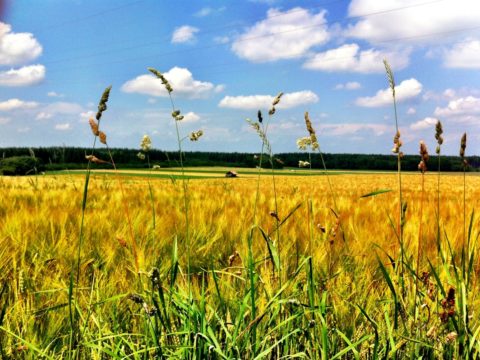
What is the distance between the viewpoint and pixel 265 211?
2994 millimetres

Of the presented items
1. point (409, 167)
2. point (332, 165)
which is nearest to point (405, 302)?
point (409, 167)

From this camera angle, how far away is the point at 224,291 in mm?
1492

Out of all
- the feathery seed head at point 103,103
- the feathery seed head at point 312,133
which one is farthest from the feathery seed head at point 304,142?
the feathery seed head at point 103,103

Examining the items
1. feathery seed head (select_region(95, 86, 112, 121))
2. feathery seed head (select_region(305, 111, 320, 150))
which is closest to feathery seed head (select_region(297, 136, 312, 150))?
feathery seed head (select_region(305, 111, 320, 150))

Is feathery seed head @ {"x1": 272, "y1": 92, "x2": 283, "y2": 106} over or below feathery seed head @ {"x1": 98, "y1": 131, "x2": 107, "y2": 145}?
over

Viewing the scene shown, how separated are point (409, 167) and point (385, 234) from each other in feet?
186

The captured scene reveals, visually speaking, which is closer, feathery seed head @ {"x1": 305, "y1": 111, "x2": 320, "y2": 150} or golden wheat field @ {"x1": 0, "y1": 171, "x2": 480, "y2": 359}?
golden wheat field @ {"x1": 0, "y1": 171, "x2": 480, "y2": 359}

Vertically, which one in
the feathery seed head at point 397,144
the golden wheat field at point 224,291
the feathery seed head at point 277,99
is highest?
the feathery seed head at point 277,99

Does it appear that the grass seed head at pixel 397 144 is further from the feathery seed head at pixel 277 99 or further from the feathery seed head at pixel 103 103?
the feathery seed head at pixel 103 103

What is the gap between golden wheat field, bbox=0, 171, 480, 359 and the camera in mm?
1188

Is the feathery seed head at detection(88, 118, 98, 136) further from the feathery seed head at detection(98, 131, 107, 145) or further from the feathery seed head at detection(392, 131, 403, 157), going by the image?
the feathery seed head at detection(392, 131, 403, 157)

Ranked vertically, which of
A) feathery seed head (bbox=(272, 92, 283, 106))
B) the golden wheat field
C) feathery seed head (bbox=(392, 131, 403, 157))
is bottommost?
the golden wheat field

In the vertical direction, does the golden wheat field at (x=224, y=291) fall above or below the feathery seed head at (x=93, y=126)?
below

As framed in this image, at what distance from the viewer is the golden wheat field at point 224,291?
119cm
